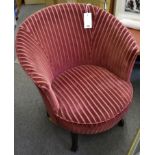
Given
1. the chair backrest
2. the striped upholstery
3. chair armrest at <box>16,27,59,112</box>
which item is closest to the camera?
chair armrest at <box>16,27,59,112</box>

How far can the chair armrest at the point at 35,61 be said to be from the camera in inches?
42.8

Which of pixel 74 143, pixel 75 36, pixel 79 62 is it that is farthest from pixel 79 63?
pixel 74 143

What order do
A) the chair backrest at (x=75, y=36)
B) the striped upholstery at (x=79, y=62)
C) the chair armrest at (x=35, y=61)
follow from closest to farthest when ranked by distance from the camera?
the chair armrest at (x=35, y=61), the striped upholstery at (x=79, y=62), the chair backrest at (x=75, y=36)

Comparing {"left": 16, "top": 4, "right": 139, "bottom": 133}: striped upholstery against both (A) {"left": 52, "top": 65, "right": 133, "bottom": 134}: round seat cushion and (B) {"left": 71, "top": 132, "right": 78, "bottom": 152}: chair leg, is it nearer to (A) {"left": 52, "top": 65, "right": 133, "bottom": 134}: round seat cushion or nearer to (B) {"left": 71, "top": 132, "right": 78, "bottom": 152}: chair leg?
(A) {"left": 52, "top": 65, "right": 133, "bottom": 134}: round seat cushion

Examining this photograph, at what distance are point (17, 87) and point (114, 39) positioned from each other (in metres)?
0.88

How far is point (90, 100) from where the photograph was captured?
127cm

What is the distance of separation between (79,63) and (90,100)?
12.6 inches

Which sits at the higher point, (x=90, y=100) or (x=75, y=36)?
(x=75, y=36)

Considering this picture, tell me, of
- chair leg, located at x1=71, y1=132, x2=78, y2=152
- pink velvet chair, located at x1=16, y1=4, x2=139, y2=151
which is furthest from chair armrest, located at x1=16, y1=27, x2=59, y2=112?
chair leg, located at x1=71, y1=132, x2=78, y2=152

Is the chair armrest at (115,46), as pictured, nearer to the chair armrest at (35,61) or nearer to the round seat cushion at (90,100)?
the round seat cushion at (90,100)

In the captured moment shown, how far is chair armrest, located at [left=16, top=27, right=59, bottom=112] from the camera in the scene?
1.09 metres

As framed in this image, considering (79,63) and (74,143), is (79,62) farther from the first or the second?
(74,143)

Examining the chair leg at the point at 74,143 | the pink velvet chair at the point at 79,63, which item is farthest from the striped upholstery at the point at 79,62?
the chair leg at the point at 74,143
